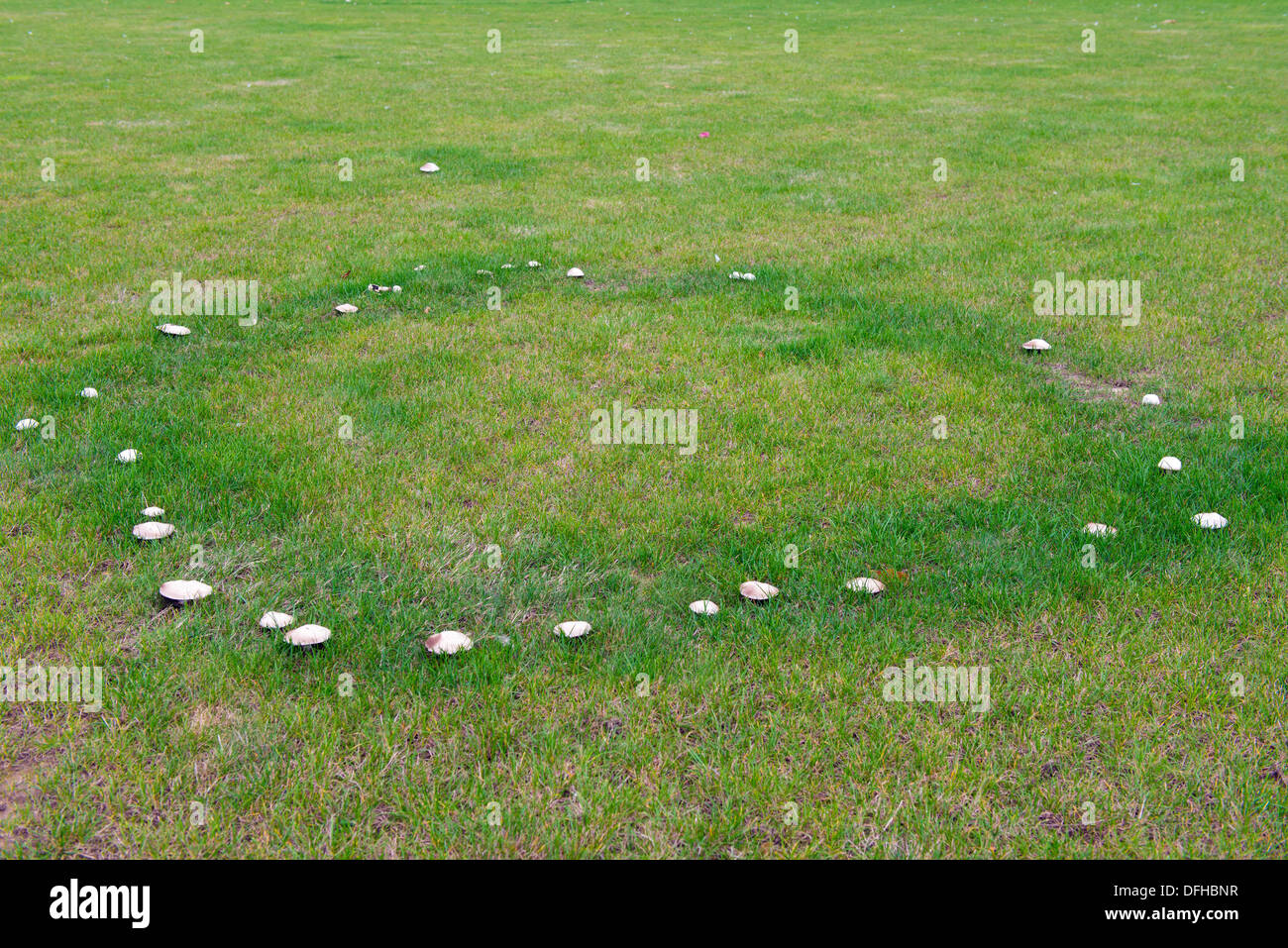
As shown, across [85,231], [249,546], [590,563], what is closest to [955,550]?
[590,563]

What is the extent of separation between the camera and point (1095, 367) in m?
5.64

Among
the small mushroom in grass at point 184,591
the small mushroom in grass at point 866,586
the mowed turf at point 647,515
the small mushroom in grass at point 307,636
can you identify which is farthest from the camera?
the small mushroom in grass at point 866,586

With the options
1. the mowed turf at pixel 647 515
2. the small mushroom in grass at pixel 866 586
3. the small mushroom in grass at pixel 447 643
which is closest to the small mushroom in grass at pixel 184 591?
the mowed turf at pixel 647 515

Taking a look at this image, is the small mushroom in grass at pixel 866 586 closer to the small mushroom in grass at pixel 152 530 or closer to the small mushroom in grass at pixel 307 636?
the small mushroom in grass at pixel 307 636

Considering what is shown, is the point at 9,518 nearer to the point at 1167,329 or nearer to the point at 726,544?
the point at 726,544

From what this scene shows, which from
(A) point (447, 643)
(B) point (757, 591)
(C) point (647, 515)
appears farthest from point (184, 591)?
(B) point (757, 591)

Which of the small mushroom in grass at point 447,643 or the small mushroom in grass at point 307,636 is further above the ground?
the small mushroom in grass at point 307,636

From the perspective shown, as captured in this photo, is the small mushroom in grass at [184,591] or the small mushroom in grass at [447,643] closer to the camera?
the small mushroom in grass at [447,643]

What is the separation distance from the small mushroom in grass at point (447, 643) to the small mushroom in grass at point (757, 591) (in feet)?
3.28

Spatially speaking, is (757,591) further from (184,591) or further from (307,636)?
(184,591)

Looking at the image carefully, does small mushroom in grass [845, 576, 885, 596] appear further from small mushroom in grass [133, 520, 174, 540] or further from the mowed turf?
small mushroom in grass [133, 520, 174, 540]

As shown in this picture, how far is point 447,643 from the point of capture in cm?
326

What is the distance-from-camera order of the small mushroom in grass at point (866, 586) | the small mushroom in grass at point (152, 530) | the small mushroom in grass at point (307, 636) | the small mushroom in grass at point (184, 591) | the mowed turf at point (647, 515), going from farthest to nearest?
the small mushroom in grass at point (152, 530), the small mushroom in grass at point (866, 586), the small mushroom in grass at point (184, 591), the small mushroom in grass at point (307, 636), the mowed turf at point (647, 515)

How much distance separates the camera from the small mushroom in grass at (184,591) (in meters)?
3.46
